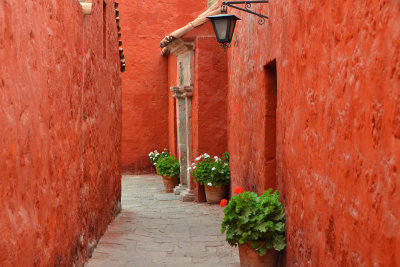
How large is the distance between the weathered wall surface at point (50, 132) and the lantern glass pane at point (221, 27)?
1.52 meters

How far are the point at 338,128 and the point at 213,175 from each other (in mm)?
6955

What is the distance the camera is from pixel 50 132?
171 inches

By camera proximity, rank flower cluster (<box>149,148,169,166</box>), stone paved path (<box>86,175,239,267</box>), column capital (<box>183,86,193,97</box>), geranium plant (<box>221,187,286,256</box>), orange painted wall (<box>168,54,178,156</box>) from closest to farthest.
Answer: geranium plant (<box>221,187,286,256</box>) → stone paved path (<box>86,175,239,267</box>) → column capital (<box>183,86,193,97</box>) → orange painted wall (<box>168,54,178,156</box>) → flower cluster (<box>149,148,169,166</box>)

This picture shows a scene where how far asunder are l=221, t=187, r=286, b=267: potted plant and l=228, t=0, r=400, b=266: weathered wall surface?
20 cm

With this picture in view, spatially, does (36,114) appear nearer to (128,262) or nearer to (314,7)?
(314,7)

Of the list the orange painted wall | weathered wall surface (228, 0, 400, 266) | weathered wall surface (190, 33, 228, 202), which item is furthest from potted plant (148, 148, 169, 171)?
weathered wall surface (228, 0, 400, 266)

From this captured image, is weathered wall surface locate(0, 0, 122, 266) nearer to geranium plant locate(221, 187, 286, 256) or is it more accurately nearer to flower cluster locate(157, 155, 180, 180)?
geranium plant locate(221, 187, 286, 256)

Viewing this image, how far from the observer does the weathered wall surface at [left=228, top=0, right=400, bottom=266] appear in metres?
2.53

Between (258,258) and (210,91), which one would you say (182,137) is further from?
(258,258)

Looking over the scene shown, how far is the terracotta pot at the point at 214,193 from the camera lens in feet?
34.2

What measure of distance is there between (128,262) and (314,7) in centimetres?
370

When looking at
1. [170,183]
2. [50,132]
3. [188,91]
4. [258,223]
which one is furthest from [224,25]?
[170,183]

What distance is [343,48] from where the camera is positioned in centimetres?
322

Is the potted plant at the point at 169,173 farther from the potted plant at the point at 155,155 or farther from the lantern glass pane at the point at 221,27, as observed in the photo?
the lantern glass pane at the point at 221,27
